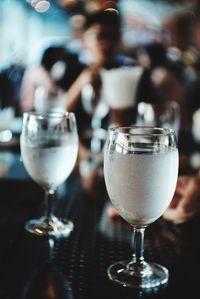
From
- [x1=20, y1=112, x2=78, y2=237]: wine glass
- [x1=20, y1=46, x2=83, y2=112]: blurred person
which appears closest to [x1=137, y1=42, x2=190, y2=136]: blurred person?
[x1=20, y1=46, x2=83, y2=112]: blurred person

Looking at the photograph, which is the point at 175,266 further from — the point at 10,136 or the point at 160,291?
the point at 10,136

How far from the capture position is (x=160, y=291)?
0.61 m

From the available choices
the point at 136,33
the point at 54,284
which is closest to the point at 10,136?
the point at 54,284

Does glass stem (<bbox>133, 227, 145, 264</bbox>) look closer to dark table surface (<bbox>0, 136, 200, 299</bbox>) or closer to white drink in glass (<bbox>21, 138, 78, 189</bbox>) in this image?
dark table surface (<bbox>0, 136, 200, 299</bbox>)

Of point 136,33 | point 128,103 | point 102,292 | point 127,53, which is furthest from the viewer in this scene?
point 136,33

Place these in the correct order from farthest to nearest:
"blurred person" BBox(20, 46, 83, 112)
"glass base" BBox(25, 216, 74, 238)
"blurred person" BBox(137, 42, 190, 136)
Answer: "blurred person" BBox(20, 46, 83, 112), "blurred person" BBox(137, 42, 190, 136), "glass base" BBox(25, 216, 74, 238)

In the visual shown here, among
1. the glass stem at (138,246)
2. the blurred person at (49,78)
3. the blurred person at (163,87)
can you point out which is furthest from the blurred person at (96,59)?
the glass stem at (138,246)

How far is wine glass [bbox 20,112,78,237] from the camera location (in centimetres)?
82

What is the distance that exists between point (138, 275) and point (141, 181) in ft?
0.40

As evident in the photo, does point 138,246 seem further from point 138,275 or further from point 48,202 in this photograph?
point 48,202

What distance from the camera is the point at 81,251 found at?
724 millimetres

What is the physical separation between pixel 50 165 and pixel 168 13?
4.48 meters

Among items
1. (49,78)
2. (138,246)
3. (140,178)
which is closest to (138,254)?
(138,246)

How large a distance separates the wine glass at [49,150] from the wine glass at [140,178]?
19 cm
